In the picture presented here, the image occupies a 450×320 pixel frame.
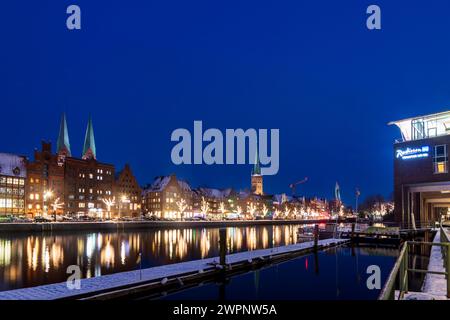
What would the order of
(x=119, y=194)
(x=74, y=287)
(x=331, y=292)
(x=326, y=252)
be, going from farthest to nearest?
(x=119, y=194), (x=326, y=252), (x=331, y=292), (x=74, y=287)

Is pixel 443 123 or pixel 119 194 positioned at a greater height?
pixel 443 123

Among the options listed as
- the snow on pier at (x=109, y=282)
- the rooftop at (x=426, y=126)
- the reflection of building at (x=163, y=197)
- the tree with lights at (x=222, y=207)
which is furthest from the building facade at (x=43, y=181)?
the snow on pier at (x=109, y=282)

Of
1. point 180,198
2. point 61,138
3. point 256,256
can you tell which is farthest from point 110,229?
point 61,138

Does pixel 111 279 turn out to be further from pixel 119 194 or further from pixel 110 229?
pixel 119 194

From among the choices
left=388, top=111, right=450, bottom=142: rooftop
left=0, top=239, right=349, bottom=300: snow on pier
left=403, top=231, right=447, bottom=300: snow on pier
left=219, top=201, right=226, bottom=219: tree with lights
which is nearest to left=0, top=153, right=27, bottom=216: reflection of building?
left=219, top=201, right=226, bottom=219: tree with lights

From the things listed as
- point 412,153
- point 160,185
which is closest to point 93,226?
point 412,153

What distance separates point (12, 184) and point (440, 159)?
10319 cm

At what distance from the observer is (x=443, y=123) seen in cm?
6562

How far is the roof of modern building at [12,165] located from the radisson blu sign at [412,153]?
9692 centimetres

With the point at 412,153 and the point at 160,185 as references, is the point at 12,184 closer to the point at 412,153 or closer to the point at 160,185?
the point at 160,185

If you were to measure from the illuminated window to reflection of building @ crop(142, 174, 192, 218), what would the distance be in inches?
4470

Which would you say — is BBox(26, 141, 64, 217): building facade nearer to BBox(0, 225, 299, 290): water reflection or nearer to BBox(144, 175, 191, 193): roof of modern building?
BBox(144, 175, 191, 193): roof of modern building

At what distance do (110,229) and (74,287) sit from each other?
215 feet
